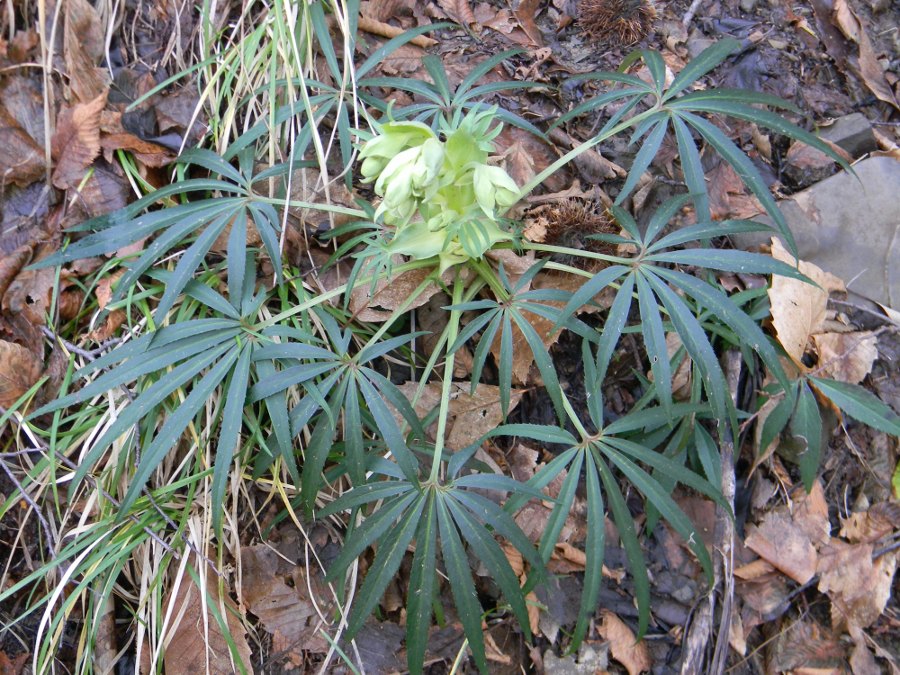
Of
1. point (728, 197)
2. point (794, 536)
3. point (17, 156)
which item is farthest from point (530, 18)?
point (794, 536)

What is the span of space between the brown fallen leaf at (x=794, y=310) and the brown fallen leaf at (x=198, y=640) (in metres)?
1.40

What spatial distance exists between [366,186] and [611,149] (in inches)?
25.6

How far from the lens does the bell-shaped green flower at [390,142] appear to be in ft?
3.73

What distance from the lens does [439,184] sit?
120cm

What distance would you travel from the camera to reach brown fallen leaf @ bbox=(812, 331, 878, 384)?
155cm

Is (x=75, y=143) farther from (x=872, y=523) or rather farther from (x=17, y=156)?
(x=872, y=523)

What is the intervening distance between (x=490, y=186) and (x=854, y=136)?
1.24 meters

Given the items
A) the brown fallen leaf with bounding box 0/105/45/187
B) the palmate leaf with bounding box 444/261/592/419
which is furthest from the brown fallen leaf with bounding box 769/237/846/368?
the brown fallen leaf with bounding box 0/105/45/187

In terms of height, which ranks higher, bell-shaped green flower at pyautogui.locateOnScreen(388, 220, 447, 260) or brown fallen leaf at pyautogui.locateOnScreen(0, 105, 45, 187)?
brown fallen leaf at pyautogui.locateOnScreen(0, 105, 45, 187)

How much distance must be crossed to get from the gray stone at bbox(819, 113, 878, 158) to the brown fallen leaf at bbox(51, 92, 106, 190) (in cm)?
195

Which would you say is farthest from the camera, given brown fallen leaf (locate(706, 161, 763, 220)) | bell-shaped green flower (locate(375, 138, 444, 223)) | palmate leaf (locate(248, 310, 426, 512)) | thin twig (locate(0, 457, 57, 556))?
brown fallen leaf (locate(706, 161, 763, 220))

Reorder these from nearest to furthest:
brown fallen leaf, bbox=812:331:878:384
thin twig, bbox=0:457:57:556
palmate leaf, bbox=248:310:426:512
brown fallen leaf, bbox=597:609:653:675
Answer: palmate leaf, bbox=248:310:426:512 < thin twig, bbox=0:457:57:556 < brown fallen leaf, bbox=597:609:653:675 < brown fallen leaf, bbox=812:331:878:384

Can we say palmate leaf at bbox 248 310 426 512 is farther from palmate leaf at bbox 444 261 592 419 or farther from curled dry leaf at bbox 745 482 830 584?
curled dry leaf at bbox 745 482 830 584

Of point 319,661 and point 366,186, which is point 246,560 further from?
point 366,186
